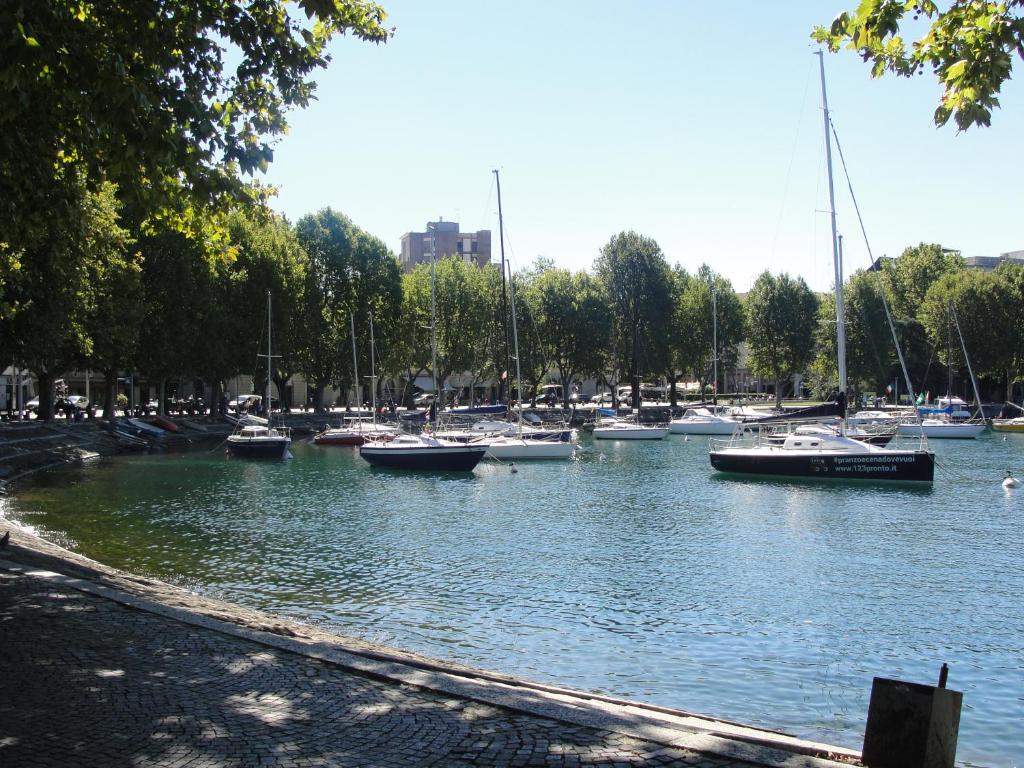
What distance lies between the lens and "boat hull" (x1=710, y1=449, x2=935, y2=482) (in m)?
37.8

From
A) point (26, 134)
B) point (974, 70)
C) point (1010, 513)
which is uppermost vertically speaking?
point (26, 134)

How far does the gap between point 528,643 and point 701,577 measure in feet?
22.5

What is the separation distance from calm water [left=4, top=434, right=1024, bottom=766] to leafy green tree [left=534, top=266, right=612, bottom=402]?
5200cm

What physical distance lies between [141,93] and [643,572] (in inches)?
591

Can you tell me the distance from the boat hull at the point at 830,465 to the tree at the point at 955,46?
3131 cm

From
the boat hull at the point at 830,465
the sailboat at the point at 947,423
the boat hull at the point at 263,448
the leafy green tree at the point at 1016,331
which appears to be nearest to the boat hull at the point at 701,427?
the sailboat at the point at 947,423

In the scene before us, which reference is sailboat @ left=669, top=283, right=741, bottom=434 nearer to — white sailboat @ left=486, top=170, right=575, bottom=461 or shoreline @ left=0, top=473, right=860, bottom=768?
white sailboat @ left=486, top=170, right=575, bottom=461

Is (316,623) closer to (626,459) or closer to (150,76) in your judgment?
(150,76)

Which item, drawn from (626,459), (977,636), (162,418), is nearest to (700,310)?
(626,459)

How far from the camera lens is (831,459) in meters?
39.6

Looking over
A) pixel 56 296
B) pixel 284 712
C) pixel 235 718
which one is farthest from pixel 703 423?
pixel 235 718

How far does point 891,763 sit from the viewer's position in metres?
6.88

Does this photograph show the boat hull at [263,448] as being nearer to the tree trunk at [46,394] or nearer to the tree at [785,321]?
the tree trunk at [46,394]

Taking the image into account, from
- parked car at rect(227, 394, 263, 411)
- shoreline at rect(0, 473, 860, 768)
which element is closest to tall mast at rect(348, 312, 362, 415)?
parked car at rect(227, 394, 263, 411)
